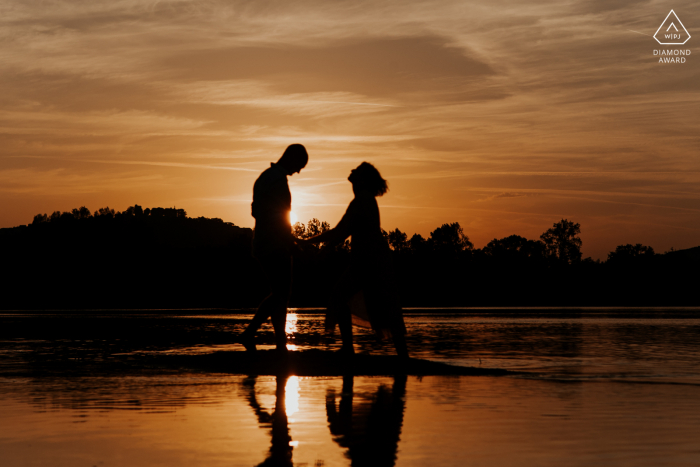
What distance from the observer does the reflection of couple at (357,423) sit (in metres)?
4.41

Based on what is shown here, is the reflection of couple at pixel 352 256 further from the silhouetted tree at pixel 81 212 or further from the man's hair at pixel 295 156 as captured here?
the silhouetted tree at pixel 81 212

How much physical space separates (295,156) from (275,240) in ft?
3.19

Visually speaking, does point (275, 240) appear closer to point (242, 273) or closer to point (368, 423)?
point (368, 423)

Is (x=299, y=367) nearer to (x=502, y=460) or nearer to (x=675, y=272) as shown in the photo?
(x=502, y=460)

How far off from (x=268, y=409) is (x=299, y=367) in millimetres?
2832

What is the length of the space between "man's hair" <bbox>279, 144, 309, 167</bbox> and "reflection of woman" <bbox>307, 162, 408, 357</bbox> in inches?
27.5

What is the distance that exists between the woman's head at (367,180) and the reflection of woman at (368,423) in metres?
2.93

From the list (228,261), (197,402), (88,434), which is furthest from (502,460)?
(228,261)

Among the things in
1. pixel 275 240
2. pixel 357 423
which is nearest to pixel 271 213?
pixel 275 240

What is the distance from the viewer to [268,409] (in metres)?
6.09

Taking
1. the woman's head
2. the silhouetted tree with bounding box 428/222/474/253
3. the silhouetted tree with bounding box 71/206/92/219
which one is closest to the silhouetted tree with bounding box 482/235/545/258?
the silhouetted tree with bounding box 428/222/474/253

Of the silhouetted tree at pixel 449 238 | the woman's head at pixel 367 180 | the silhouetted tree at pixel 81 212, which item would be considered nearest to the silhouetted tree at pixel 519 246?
the silhouetted tree at pixel 449 238

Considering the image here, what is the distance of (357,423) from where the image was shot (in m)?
5.46

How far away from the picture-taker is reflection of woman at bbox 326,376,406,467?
175 inches
